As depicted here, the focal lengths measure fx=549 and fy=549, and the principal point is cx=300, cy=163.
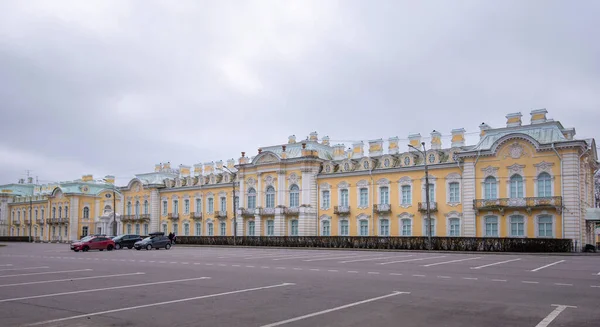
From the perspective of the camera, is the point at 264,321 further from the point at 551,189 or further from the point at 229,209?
the point at 229,209

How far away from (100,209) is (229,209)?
3266cm

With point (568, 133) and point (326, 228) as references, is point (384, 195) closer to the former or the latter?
point (326, 228)

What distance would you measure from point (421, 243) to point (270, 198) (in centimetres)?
2289

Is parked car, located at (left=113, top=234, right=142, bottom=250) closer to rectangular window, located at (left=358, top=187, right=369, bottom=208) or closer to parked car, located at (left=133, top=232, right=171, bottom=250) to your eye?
parked car, located at (left=133, top=232, right=171, bottom=250)

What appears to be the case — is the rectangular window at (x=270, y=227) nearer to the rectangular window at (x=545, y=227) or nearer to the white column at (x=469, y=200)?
the white column at (x=469, y=200)

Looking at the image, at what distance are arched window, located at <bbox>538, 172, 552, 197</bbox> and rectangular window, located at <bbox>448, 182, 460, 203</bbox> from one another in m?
7.21

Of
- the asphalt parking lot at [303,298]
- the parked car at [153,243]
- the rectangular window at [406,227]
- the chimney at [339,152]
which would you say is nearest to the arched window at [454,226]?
the rectangular window at [406,227]

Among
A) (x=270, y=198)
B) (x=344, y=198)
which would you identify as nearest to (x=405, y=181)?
(x=344, y=198)

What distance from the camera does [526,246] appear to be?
3962 centimetres

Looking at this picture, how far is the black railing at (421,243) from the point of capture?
129 ft

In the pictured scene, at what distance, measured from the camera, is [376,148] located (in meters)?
57.5

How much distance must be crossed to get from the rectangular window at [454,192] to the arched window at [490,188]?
269cm

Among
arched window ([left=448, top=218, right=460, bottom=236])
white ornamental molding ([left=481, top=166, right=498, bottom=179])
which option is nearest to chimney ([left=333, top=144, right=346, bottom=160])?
arched window ([left=448, top=218, right=460, bottom=236])

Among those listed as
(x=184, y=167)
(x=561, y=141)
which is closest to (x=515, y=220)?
(x=561, y=141)
